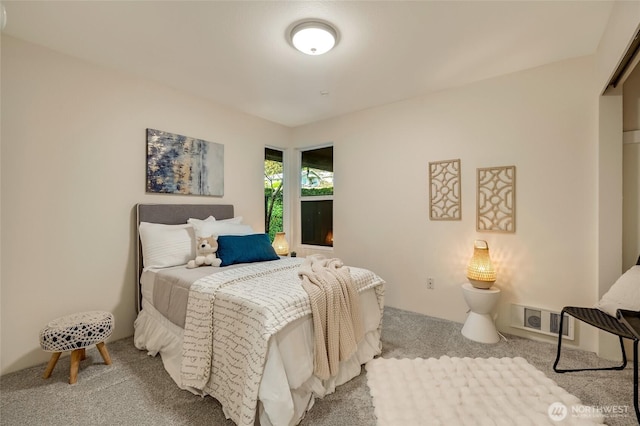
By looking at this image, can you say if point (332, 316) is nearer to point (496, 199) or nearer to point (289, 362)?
point (289, 362)

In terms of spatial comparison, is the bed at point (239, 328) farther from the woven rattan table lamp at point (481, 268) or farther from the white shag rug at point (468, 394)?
the woven rattan table lamp at point (481, 268)

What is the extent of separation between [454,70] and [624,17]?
1123 mm

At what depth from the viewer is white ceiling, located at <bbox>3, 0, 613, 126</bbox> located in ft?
5.94

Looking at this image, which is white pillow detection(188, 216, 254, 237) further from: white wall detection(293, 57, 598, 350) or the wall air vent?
the wall air vent

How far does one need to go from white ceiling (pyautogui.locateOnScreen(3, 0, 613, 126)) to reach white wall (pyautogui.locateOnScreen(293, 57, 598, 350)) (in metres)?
0.30

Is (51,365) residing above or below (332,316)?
below

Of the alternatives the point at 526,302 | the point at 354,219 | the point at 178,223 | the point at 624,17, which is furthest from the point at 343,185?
the point at 624,17

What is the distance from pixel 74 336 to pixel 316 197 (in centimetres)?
299

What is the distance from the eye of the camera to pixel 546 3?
1.77 m

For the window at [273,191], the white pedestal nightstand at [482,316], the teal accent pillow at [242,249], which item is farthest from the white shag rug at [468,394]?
the window at [273,191]

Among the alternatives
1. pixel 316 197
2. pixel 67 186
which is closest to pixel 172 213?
pixel 67 186

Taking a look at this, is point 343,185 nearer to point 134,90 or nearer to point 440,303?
point 440,303

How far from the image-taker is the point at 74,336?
6.30 feet

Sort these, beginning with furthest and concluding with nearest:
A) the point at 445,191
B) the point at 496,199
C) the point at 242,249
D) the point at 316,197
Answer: the point at 316,197
the point at 445,191
the point at 496,199
the point at 242,249
